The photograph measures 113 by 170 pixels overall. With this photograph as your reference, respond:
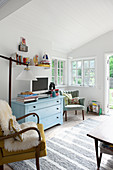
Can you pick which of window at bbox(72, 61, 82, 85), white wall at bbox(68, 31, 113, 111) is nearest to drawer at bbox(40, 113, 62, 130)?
white wall at bbox(68, 31, 113, 111)

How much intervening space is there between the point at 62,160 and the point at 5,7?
91.9 inches

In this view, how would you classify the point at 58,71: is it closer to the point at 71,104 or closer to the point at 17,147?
the point at 71,104

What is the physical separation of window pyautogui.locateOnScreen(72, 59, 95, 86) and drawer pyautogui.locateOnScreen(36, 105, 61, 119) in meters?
2.07

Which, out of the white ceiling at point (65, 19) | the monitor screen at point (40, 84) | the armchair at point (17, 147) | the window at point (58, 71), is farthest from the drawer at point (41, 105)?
the white ceiling at point (65, 19)

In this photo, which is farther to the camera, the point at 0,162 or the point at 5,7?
the point at 5,7

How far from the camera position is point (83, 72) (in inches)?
193

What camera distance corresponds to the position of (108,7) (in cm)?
291

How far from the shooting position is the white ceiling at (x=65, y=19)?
8.50ft

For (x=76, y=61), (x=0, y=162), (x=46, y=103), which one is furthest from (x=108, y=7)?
(x=0, y=162)

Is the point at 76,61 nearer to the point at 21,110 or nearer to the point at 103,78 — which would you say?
the point at 103,78

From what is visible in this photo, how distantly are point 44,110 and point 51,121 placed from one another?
39cm

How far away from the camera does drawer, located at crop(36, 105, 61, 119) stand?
9.07 feet

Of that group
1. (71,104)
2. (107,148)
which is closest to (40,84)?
(71,104)

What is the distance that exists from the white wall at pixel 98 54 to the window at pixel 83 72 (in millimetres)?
223
